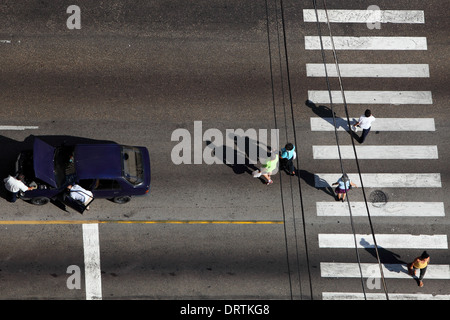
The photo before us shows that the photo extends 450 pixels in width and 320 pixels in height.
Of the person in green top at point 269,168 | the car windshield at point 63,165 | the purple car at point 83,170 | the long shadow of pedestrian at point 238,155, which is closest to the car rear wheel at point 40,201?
A: the purple car at point 83,170

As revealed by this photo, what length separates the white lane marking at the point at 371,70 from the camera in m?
16.6

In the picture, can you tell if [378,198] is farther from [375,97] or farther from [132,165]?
[132,165]

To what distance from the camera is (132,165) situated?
1466 cm

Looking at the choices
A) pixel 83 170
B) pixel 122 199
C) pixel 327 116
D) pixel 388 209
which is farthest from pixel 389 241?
pixel 83 170

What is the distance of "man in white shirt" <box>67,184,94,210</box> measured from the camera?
46.7 ft

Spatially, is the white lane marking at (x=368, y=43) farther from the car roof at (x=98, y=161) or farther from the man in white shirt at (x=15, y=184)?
the man in white shirt at (x=15, y=184)

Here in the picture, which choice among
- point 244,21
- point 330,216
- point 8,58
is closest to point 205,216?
point 330,216

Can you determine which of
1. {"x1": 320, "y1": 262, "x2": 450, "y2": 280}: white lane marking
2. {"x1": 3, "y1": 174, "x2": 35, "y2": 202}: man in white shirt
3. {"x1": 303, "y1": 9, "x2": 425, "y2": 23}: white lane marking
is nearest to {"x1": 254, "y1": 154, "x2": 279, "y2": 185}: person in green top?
{"x1": 320, "y1": 262, "x2": 450, "y2": 280}: white lane marking

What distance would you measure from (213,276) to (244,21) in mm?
9502

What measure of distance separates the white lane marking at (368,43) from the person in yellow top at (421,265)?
309 inches

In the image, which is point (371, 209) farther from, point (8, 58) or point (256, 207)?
point (8, 58)

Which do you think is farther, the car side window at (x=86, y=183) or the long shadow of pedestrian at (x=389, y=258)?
the long shadow of pedestrian at (x=389, y=258)

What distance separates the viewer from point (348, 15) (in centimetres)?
1714

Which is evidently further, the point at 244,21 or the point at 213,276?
the point at 244,21
